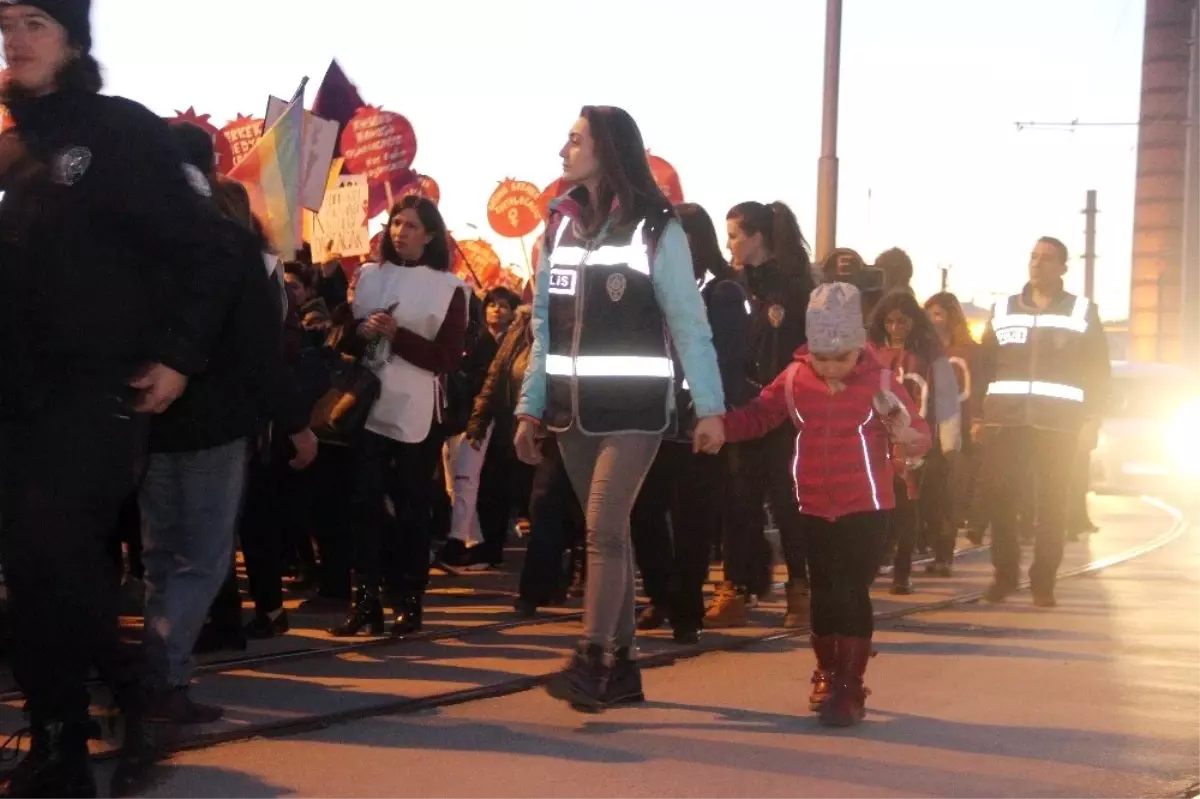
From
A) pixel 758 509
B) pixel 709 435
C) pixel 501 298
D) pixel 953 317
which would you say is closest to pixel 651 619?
pixel 758 509

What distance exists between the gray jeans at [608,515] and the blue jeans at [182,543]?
1281 millimetres

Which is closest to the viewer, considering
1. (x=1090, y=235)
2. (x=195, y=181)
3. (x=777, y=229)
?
(x=195, y=181)

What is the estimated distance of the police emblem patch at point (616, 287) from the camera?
6.99m

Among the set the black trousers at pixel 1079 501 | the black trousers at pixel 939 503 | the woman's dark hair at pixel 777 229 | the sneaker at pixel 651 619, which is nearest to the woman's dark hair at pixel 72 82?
the sneaker at pixel 651 619

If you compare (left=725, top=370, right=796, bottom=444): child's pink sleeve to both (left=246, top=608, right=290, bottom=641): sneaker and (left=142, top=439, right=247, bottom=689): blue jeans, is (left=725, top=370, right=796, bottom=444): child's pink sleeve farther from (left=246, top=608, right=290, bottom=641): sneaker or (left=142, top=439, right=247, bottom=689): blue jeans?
(left=246, top=608, right=290, bottom=641): sneaker

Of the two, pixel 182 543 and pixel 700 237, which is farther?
pixel 700 237

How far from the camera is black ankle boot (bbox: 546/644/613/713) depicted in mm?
6844

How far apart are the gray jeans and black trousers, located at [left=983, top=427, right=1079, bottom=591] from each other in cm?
465

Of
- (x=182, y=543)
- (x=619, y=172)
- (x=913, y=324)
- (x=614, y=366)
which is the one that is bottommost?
(x=182, y=543)

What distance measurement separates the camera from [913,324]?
11586mm

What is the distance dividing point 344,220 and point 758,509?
22.0 feet

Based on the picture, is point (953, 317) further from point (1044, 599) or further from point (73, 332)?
point (73, 332)

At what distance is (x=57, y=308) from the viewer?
16.7ft

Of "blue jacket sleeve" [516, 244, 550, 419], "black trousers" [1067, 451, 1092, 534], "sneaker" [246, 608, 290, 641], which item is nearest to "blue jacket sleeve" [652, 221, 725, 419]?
"blue jacket sleeve" [516, 244, 550, 419]
